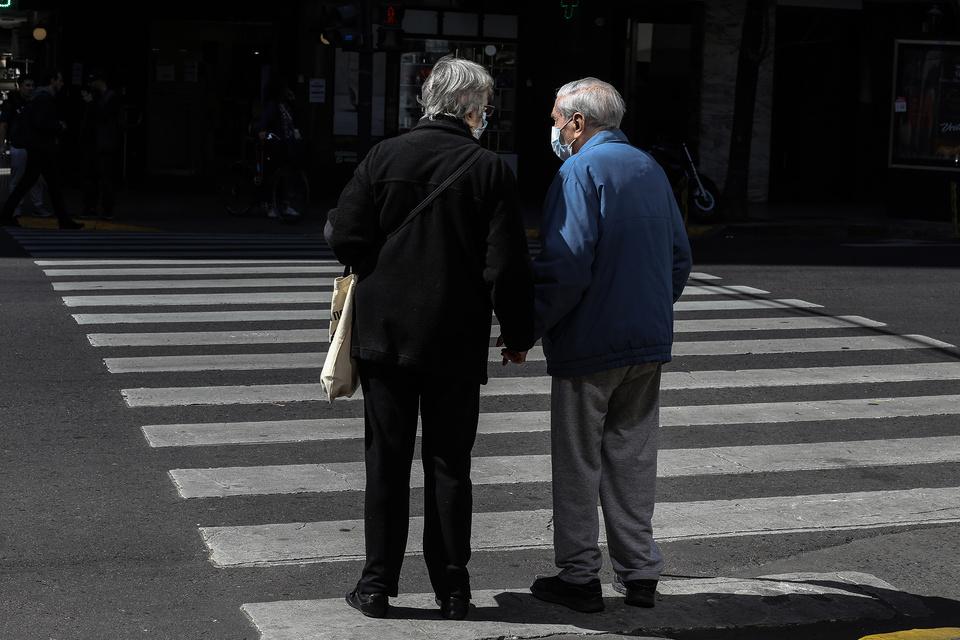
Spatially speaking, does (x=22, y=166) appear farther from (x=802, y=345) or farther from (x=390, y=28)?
(x=802, y=345)

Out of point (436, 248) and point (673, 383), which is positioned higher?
point (436, 248)

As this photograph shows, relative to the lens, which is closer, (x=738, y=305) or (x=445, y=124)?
(x=445, y=124)

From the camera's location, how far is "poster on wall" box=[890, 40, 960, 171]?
21.0 metres

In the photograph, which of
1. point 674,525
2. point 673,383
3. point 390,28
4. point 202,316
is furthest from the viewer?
point 390,28

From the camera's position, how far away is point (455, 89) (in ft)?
13.5

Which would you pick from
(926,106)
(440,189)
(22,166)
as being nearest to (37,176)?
(22,166)

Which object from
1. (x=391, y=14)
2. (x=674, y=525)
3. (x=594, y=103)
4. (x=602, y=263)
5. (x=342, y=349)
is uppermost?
(x=391, y=14)

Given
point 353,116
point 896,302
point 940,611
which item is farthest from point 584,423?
point 353,116

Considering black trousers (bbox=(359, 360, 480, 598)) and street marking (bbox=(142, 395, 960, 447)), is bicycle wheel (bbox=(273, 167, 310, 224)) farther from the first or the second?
black trousers (bbox=(359, 360, 480, 598))

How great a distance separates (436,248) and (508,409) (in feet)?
11.8

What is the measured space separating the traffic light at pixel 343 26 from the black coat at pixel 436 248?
13855 millimetres

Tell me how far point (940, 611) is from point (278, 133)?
14994mm

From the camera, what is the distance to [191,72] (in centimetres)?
2298

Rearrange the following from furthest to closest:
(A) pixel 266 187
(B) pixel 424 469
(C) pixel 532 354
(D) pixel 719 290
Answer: (A) pixel 266 187 < (D) pixel 719 290 < (C) pixel 532 354 < (B) pixel 424 469
